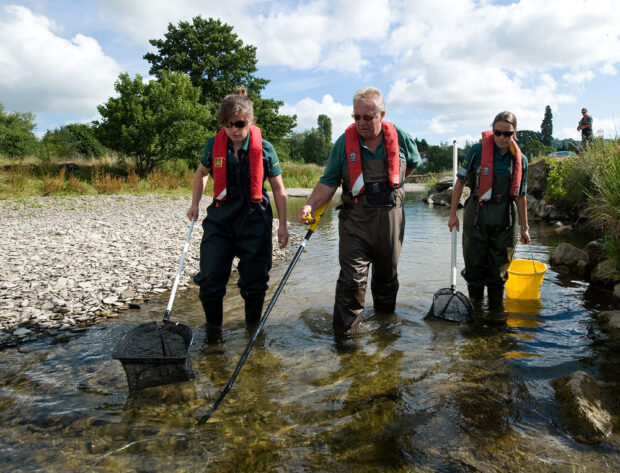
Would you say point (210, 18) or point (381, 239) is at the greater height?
point (210, 18)

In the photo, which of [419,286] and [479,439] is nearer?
[479,439]

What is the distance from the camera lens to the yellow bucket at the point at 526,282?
5461 mm

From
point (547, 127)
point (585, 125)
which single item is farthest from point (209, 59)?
point (547, 127)

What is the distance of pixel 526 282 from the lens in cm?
556

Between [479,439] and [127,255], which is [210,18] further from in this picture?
[479,439]

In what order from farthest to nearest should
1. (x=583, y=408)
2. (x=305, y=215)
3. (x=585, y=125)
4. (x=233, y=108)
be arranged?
(x=585, y=125), (x=305, y=215), (x=233, y=108), (x=583, y=408)

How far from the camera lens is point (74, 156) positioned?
92.5 ft

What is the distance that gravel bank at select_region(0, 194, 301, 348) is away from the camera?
17.4 feet

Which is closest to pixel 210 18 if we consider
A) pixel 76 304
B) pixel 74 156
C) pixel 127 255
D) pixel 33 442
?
pixel 74 156

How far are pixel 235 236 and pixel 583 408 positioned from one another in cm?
311

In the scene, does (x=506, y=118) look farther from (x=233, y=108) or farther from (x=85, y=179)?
(x=85, y=179)

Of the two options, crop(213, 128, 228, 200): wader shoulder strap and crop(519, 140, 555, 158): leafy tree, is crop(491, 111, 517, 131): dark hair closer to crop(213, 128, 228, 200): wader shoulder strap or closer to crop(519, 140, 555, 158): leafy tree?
crop(213, 128, 228, 200): wader shoulder strap

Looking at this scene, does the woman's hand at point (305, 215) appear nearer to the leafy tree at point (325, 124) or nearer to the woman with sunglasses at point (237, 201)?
the woman with sunglasses at point (237, 201)

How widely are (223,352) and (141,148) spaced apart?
2280 cm
